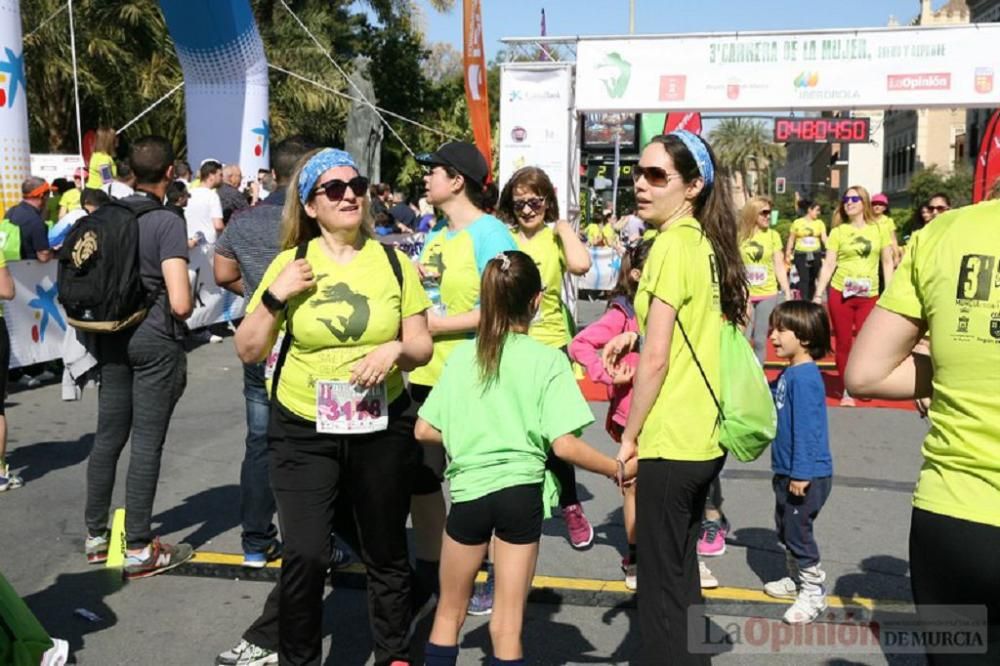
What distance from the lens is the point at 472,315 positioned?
14.9 feet

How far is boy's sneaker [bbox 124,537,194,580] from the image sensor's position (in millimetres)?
5027

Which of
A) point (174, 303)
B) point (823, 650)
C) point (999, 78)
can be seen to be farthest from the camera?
point (999, 78)

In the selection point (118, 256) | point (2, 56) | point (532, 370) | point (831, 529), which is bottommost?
point (831, 529)

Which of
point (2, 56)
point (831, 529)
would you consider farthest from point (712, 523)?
point (2, 56)

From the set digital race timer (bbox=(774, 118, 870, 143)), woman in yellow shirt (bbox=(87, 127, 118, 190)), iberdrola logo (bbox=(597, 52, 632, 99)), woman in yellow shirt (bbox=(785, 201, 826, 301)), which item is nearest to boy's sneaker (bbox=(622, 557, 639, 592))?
woman in yellow shirt (bbox=(87, 127, 118, 190))

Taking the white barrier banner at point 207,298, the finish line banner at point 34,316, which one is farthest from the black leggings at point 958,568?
the white barrier banner at point 207,298

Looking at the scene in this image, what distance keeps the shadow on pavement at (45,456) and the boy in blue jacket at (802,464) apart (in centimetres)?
458

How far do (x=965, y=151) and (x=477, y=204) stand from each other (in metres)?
67.6

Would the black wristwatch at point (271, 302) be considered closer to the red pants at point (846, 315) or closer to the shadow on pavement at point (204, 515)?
the shadow on pavement at point (204, 515)

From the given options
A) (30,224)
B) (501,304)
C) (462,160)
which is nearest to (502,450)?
(501,304)

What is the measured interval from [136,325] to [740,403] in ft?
9.63

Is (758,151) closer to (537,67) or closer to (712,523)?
(537,67)

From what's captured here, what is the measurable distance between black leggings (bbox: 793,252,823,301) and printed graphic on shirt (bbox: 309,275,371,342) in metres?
A: 14.0

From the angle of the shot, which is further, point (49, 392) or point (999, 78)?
point (999, 78)
